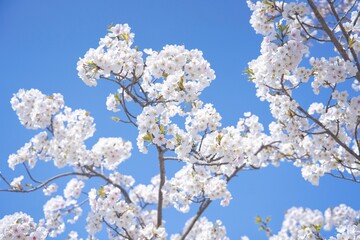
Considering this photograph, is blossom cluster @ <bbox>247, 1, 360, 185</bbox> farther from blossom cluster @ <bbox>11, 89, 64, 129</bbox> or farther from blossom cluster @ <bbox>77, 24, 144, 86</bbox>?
blossom cluster @ <bbox>11, 89, 64, 129</bbox>

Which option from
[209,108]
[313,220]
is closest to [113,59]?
[209,108]

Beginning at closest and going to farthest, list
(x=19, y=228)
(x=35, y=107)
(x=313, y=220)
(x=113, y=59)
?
(x=113, y=59) < (x=19, y=228) < (x=35, y=107) < (x=313, y=220)

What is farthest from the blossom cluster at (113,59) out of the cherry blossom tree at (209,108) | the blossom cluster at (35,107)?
the blossom cluster at (35,107)

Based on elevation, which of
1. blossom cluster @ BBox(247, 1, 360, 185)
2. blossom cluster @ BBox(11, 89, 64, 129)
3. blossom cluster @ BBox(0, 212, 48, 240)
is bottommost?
blossom cluster @ BBox(0, 212, 48, 240)

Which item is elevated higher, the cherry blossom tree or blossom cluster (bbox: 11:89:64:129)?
blossom cluster (bbox: 11:89:64:129)

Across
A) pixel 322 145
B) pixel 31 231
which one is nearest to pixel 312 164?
pixel 322 145

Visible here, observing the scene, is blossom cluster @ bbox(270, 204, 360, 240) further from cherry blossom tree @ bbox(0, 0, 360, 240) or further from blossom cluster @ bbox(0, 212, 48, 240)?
blossom cluster @ bbox(0, 212, 48, 240)

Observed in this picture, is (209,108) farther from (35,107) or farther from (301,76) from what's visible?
(35,107)

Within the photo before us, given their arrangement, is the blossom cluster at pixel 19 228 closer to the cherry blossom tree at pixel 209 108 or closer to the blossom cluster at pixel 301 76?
the cherry blossom tree at pixel 209 108

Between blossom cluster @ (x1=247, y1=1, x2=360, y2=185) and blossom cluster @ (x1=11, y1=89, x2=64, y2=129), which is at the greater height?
blossom cluster @ (x1=11, y1=89, x2=64, y2=129)

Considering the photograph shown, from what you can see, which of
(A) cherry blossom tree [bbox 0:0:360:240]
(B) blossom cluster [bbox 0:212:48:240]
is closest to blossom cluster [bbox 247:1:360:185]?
(A) cherry blossom tree [bbox 0:0:360:240]

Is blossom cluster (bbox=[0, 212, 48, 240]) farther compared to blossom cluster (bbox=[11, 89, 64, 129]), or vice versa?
blossom cluster (bbox=[11, 89, 64, 129])

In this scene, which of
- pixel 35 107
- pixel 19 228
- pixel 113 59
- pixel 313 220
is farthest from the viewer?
pixel 313 220

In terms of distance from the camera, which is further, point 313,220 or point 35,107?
point 313,220
